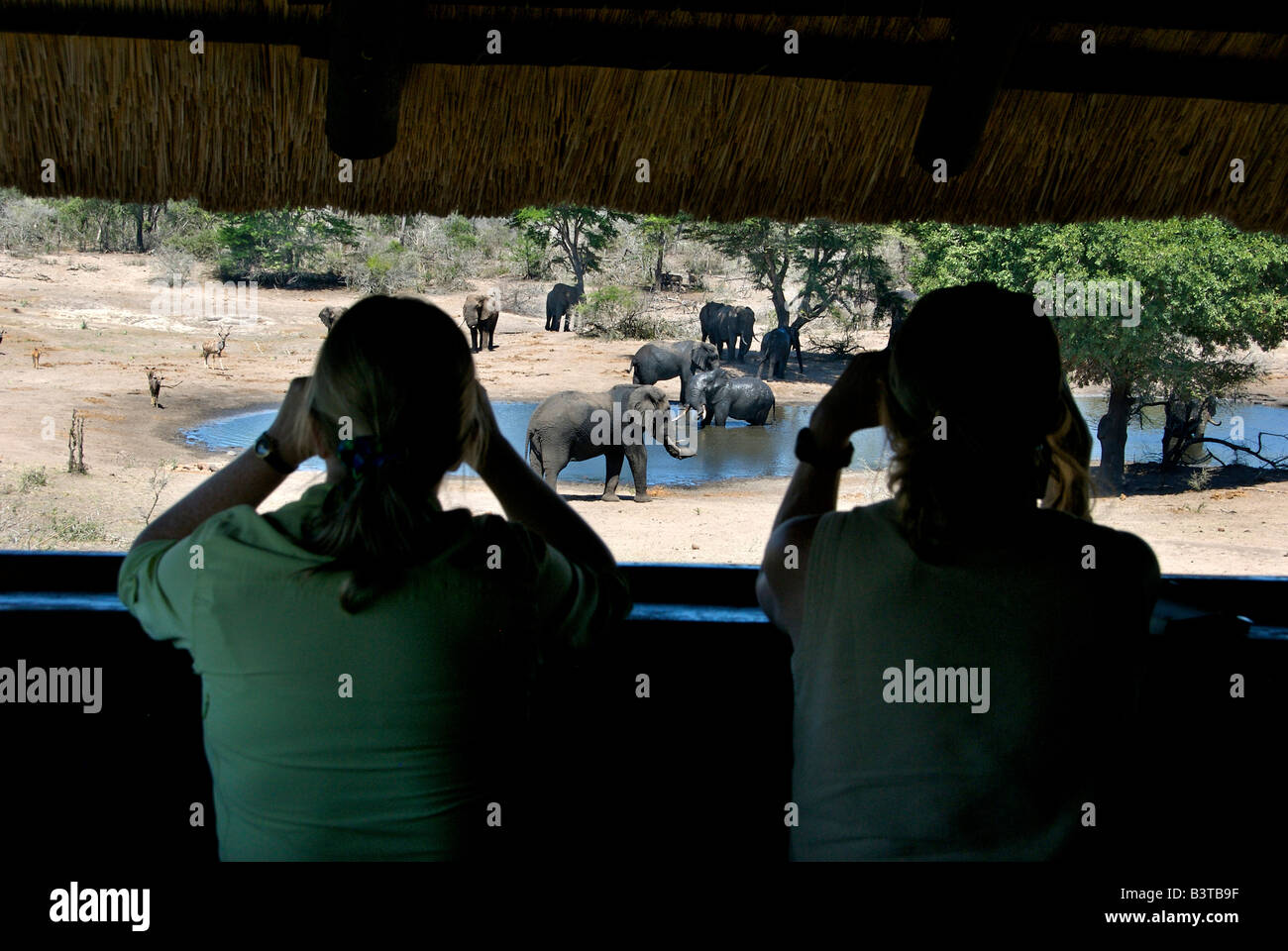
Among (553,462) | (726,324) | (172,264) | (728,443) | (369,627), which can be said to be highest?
(172,264)

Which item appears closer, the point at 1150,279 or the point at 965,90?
the point at 965,90

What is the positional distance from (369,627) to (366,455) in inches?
5.1

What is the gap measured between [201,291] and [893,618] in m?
14.2

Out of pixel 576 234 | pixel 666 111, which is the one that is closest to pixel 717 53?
pixel 666 111

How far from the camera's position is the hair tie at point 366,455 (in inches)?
31.3

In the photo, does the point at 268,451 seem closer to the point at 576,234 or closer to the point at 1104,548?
the point at 1104,548

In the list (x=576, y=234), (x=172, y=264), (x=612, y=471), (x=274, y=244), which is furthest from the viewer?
(x=576, y=234)

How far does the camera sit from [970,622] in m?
0.80

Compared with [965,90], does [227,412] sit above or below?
below

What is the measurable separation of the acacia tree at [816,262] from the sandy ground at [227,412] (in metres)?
0.81

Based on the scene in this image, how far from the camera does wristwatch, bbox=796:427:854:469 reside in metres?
1.00

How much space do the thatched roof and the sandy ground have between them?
4.04 m

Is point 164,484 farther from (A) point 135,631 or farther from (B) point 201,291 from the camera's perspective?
(A) point 135,631
